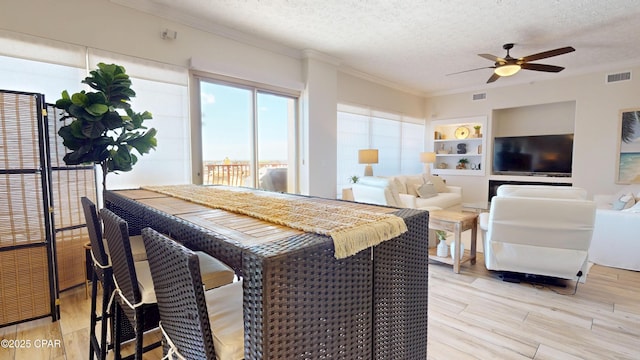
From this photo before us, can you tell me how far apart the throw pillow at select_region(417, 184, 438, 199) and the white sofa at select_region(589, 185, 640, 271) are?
2242 millimetres

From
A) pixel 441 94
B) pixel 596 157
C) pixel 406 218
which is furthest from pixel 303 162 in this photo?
pixel 596 157

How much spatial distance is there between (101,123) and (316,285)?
7.66ft

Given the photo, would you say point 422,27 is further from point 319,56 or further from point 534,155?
point 534,155

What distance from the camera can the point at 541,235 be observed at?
2662mm

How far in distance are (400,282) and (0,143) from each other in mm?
2777

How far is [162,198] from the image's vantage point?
1.81 metres

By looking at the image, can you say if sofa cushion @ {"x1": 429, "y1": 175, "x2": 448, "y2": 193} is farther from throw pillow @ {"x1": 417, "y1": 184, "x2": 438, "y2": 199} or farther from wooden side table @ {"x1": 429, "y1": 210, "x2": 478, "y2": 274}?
wooden side table @ {"x1": 429, "y1": 210, "x2": 478, "y2": 274}

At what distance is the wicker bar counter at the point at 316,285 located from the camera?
0.77m

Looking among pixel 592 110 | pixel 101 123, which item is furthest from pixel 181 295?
pixel 592 110

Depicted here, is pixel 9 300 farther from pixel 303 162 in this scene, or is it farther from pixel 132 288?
pixel 303 162

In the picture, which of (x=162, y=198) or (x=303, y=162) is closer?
(x=162, y=198)

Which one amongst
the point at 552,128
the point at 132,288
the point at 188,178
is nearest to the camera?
the point at 132,288

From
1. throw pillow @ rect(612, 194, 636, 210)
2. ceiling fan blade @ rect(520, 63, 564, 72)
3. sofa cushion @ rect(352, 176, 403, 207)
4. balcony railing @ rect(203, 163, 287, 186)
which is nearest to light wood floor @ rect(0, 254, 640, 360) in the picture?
throw pillow @ rect(612, 194, 636, 210)

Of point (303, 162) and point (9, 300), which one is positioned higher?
point (303, 162)
